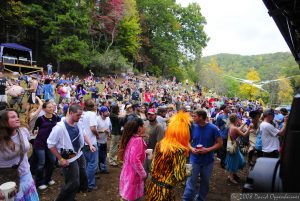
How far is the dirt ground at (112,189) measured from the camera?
16.6ft

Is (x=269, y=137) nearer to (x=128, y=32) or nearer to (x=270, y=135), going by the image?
(x=270, y=135)

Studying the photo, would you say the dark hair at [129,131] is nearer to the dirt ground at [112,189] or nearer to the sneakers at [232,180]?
the dirt ground at [112,189]

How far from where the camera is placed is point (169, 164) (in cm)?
333

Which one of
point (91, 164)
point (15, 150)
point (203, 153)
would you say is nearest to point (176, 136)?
point (203, 153)

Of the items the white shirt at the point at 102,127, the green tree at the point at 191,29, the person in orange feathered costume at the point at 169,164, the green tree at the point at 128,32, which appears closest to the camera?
the person in orange feathered costume at the point at 169,164

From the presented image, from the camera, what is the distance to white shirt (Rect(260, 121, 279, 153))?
16.6 ft

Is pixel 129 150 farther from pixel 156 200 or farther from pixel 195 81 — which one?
pixel 195 81

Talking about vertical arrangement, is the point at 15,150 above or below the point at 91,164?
above

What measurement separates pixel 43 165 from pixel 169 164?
3008 millimetres

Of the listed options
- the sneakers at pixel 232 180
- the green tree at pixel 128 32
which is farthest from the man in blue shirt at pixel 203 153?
the green tree at pixel 128 32

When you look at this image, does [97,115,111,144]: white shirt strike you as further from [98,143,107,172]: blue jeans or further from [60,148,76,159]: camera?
[60,148,76,159]: camera

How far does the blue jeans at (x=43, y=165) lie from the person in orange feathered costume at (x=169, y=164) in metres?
2.65

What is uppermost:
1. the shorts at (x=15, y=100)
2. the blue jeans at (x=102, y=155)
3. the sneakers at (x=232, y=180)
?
the shorts at (x=15, y=100)

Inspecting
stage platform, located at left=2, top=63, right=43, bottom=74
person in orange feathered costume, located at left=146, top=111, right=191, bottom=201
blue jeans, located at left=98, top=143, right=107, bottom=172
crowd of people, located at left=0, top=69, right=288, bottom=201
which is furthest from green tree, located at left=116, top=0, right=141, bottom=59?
person in orange feathered costume, located at left=146, top=111, right=191, bottom=201
